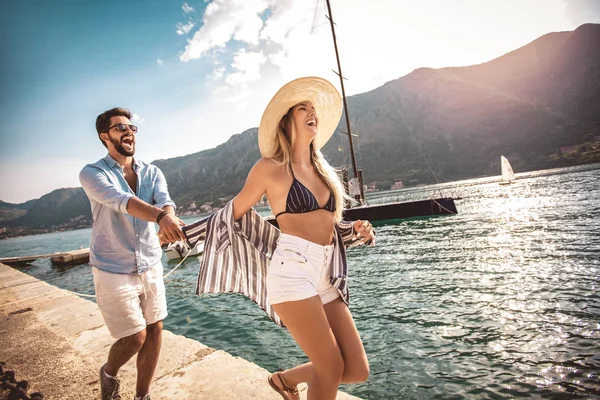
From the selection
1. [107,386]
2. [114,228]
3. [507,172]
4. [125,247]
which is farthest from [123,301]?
[507,172]

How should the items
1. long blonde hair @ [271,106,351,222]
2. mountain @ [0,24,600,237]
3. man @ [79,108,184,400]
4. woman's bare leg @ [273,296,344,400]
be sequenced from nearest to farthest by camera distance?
1. woman's bare leg @ [273,296,344,400]
2. man @ [79,108,184,400]
3. long blonde hair @ [271,106,351,222]
4. mountain @ [0,24,600,237]

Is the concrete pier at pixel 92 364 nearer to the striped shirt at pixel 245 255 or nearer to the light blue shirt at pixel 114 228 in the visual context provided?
the striped shirt at pixel 245 255

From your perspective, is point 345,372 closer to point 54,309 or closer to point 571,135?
point 54,309

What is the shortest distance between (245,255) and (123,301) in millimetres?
1078

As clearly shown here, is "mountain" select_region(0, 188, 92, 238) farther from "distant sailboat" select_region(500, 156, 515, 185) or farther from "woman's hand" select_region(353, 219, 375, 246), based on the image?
"woman's hand" select_region(353, 219, 375, 246)

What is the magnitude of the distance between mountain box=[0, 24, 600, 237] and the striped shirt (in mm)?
88511

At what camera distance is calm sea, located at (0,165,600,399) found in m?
3.85

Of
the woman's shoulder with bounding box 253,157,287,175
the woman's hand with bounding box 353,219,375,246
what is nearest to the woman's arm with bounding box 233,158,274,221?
→ the woman's shoulder with bounding box 253,157,287,175

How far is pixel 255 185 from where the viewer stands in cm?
233

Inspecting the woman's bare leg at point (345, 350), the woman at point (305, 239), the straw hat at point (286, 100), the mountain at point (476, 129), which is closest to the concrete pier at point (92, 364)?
the woman's bare leg at point (345, 350)

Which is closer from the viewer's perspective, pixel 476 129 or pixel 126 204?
pixel 126 204

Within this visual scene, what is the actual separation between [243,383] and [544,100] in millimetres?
Answer: 196557

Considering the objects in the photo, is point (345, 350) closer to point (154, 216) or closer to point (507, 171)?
point (154, 216)

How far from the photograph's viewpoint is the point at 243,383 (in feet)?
9.85
